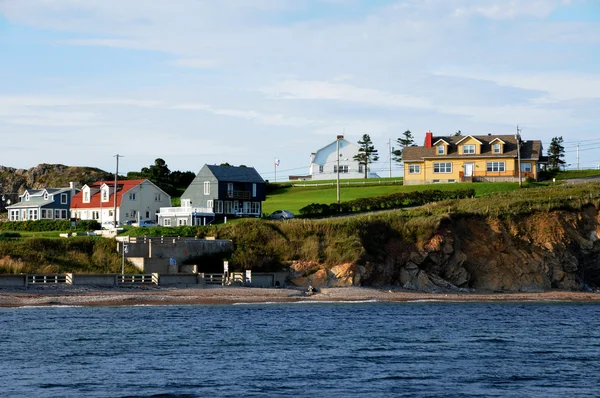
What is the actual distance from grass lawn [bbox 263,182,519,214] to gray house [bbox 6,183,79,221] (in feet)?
73.5

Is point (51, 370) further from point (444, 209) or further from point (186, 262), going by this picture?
point (444, 209)

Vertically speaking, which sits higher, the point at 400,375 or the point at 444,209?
the point at 444,209

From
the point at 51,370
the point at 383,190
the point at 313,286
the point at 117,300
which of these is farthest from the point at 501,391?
the point at 383,190

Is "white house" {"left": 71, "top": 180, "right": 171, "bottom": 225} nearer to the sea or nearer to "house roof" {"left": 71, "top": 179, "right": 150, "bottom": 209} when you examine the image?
"house roof" {"left": 71, "top": 179, "right": 150, "bottom": 209}

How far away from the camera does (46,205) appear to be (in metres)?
101

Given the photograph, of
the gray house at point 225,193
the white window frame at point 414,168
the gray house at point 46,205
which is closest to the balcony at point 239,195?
the gray house at point 225,193

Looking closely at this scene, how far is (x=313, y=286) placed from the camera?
63719 mm

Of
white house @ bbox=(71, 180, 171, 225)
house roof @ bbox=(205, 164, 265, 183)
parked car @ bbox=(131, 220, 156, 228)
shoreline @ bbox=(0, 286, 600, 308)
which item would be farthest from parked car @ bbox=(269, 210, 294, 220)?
shoreline @ bbox=(0, 286, 600, 308)

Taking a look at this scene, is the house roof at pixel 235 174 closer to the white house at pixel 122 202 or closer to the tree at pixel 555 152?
the white house at pixel 122 202

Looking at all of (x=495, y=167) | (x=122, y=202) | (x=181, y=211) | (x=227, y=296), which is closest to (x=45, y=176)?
(x=122, y=202)

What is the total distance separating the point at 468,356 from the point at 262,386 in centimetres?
1076

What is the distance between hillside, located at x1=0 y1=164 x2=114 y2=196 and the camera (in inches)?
→ 4934

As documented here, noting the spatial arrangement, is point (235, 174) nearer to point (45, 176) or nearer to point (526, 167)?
point (526, 167)

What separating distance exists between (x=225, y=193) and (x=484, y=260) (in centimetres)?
3441
